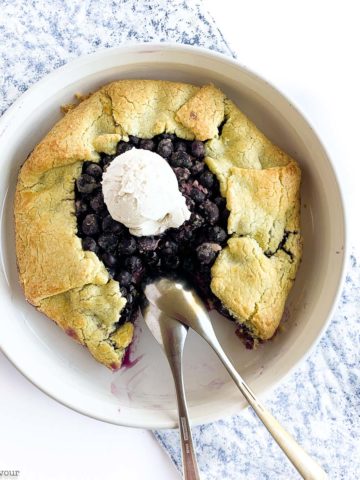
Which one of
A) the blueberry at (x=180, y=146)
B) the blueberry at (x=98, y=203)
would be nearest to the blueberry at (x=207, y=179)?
the blueberry at (x=180, y=146)

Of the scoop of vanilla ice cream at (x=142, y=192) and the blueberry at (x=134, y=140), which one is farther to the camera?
the blueberry at (x=134, y=140)

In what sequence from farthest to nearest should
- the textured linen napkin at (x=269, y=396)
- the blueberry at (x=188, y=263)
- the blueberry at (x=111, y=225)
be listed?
1. the textured linen napkin at (x=269, y=396)
2. the blueberry at (x=188, y=263)
3. the blueberry at (x=111, y=225)

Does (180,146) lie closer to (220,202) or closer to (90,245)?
(220,202)

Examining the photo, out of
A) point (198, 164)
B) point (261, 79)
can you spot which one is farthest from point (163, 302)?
point (261, 79)

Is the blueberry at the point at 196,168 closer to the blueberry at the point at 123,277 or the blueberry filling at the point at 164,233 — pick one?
the blueberry filling at the point at 164,233

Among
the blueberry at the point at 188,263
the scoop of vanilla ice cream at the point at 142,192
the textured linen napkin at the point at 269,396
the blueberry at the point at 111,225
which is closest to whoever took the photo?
the scoop of vanilla ice cream at the point at 142,192

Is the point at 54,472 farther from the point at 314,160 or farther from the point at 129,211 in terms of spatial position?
the point at 314,160
